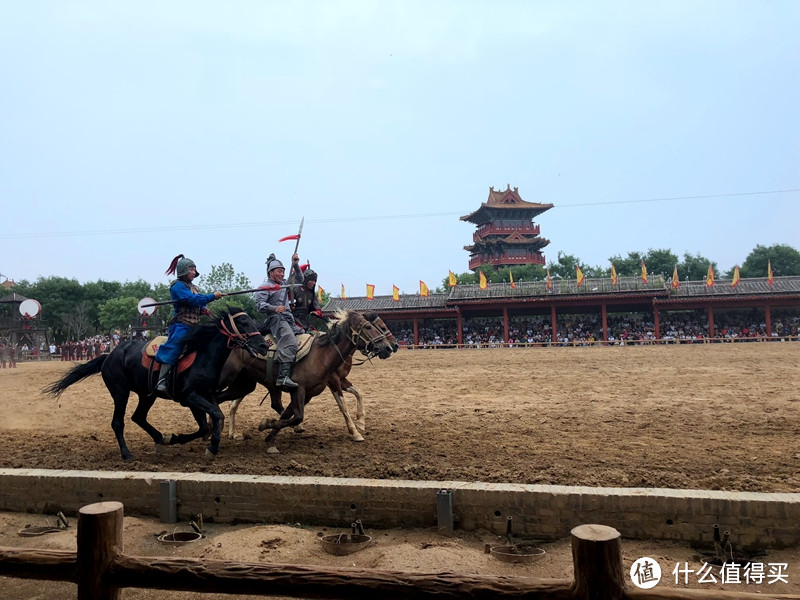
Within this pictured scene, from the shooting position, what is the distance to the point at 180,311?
7508 mm

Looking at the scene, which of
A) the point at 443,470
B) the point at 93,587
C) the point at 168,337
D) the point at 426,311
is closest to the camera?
the point at 93,587

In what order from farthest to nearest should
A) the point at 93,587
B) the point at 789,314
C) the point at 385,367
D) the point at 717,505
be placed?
the point at 789,314 < the point at 385,367 < the point at 717,505 < the point at 93,587

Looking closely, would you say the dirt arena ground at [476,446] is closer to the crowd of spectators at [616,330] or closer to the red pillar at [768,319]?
the crowd of spectators at [616,330]

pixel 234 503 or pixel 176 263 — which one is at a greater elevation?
pixel 176 263

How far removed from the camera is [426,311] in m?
38.5

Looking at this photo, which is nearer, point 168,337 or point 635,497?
point 635,497

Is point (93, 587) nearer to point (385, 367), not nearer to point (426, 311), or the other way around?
point (385, 367)

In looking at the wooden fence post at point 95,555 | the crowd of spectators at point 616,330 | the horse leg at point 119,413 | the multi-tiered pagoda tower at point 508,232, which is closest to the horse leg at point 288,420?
the horse leg at point 119,413

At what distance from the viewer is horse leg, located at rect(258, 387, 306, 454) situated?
290 inches

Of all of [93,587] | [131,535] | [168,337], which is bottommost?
[131,535]

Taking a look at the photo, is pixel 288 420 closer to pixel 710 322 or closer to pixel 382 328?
pixel 382 328

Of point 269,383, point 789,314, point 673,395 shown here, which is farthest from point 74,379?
point 789,314

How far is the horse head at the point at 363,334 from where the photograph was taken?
25.3 feet

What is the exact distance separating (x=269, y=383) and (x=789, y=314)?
121 feet
